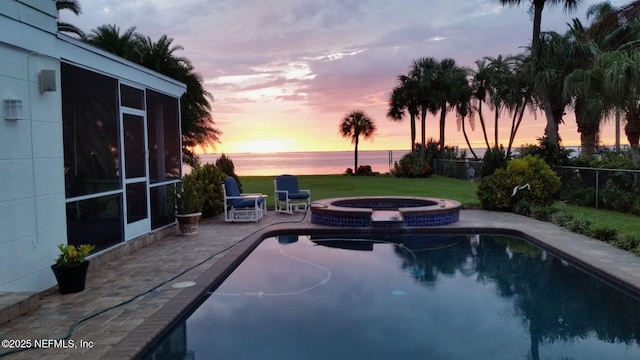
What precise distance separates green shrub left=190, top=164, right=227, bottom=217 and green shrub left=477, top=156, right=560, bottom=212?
21.1 feet

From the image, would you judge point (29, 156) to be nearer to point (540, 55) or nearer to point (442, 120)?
point (540, 55)

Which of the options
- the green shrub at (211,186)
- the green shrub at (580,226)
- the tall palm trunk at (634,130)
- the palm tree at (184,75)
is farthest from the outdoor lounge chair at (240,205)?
the palm tree at (184,75)

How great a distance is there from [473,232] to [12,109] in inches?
292

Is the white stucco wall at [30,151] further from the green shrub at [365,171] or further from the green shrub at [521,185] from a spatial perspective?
the green shrub at [365,171]

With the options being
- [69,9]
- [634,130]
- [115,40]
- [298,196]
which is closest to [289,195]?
[298,196]

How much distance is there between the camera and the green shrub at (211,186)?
10.1 m

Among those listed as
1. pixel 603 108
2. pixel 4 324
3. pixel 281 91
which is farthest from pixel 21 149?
pixel 281 91

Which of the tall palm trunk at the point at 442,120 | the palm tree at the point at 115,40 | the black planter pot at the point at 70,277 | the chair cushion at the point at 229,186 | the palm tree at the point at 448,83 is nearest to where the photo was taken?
the black planter pot at the point at 70,277

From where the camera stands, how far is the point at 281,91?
18.6 meters

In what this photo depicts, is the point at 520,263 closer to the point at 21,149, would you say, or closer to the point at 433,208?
the point at 433,208

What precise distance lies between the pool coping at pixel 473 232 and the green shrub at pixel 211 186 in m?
2.22

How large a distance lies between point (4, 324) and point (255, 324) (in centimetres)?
213

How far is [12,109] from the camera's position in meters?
4.21

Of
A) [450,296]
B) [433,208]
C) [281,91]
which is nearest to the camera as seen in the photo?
[450,296]
